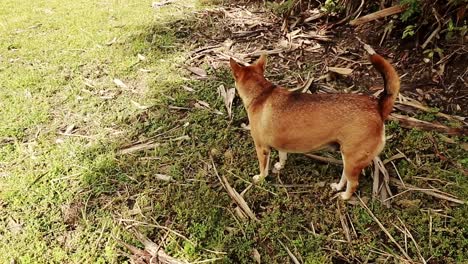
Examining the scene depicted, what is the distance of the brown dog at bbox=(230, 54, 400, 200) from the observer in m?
2.92

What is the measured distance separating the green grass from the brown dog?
46 cm

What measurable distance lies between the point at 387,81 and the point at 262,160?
54.3 inches

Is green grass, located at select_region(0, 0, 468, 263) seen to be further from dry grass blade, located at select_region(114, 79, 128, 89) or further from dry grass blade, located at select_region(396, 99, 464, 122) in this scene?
dry grass blade, located at select_region(396, 99, 464, 122)

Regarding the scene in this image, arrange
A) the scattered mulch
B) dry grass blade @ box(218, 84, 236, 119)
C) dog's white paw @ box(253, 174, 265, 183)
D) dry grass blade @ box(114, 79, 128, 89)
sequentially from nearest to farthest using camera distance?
dog's white paw @ box(253, 174, 265, 183), the scattered mulch, dry grass blade @ box(218, 84, 236, 119), dry grass blade @ box(114, 79, 128, 89)

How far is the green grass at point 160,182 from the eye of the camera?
3152mm

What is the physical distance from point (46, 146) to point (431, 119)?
4.51 m

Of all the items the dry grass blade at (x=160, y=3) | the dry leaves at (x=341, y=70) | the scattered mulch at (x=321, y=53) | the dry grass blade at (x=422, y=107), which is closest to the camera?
the dry grass blade at (x=422, y=107)

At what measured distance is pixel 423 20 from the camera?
15.2 feet

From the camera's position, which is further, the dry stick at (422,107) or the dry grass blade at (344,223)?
the dry stick at (422,107)

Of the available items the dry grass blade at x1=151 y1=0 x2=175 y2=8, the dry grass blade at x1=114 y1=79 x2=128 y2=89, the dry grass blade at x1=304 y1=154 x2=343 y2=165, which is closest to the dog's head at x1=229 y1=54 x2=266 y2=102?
the dry grass blade at x1=304 y1=154 x2=343 y2=165

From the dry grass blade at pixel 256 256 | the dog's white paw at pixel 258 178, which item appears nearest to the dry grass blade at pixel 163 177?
the dog's white paw at pixel 258 178

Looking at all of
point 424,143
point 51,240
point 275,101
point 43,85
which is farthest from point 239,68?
point 43,85

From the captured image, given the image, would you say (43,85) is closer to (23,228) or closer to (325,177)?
(23,228)

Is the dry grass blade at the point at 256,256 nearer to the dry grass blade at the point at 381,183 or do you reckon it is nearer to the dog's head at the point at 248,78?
the dry grass blade at the point at 381,183
